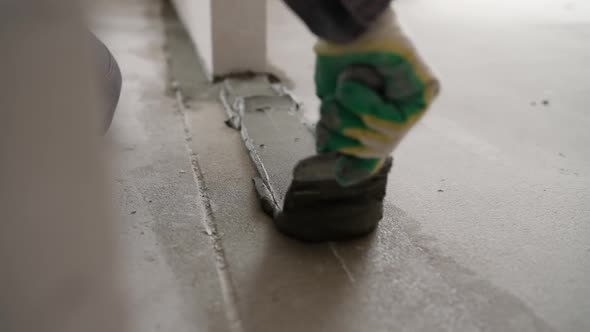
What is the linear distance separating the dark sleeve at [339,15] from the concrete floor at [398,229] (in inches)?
17.6

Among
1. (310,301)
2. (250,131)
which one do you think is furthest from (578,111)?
(310,301)

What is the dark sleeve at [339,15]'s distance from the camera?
0.73 m

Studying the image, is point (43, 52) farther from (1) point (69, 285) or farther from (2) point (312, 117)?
(2) point (312, 117)

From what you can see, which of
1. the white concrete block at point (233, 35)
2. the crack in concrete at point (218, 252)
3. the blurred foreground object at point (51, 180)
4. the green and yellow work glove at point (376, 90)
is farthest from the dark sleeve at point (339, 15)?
the white concrete block at point (233, 35)

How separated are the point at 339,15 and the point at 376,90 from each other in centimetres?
14

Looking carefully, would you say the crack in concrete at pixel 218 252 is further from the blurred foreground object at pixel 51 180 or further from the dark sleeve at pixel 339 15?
the dark sleeve at pixel 339 15

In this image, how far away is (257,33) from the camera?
1881 millimetres

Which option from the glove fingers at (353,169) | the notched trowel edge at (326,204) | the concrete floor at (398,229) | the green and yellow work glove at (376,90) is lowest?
the concrete floor at (398,229)

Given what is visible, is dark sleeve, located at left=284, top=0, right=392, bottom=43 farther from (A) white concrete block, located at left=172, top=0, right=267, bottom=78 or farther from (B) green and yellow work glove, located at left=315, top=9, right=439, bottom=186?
(A) white concrete block, located at left=172, top=0, right=267, bottom=78

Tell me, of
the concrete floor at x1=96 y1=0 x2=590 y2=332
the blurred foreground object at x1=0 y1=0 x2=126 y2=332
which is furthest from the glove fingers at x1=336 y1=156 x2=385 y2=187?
the blurred foreground object at x1=0 y1=0 x2=126 y2=332

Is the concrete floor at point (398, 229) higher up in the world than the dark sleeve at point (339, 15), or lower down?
lower down

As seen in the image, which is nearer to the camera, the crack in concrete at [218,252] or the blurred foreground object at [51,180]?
the blurred foreground object at [51,180]

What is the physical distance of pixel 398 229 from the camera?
3.47 ft

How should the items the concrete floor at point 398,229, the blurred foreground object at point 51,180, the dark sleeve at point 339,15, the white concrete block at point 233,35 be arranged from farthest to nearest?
the white concrete block at point 233,35 → the concrete floor at point 398,229 → the dark sleeve at point 339,15 → the blurred foreground object at point 51,180
